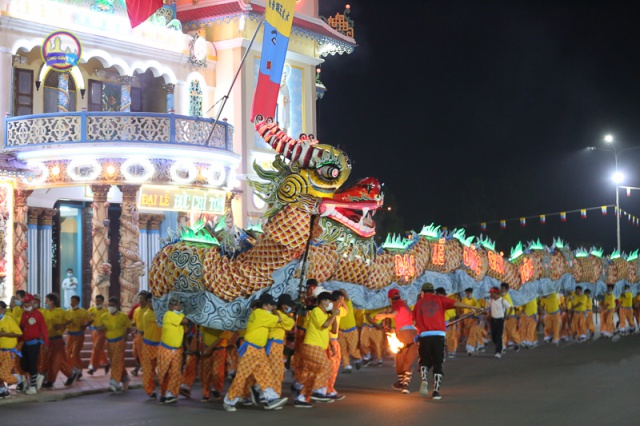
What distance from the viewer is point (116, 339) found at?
14.3 m

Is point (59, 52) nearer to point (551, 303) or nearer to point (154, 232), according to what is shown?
point (154, 232)

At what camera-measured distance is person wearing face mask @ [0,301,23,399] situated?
12945 millimetres

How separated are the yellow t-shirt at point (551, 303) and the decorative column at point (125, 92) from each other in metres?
10.9

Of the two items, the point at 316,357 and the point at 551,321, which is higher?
the point at 551,321

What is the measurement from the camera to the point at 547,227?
4947 cm

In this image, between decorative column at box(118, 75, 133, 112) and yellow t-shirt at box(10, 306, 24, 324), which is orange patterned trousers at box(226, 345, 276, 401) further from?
decorative column at box(118, 75, 133, 112)

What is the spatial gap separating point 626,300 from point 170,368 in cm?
1598

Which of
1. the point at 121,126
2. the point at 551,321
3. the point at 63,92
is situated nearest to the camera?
the point at 121,126

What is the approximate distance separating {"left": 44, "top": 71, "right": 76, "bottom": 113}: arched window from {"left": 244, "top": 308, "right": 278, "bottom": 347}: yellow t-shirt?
10986 mm

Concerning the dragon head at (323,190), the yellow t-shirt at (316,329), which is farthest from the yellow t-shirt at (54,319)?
the yellow t-shirt at (316,329)

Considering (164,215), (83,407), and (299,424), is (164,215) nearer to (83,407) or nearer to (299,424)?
(83,407)

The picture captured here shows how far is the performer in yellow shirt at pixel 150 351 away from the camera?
504 inches

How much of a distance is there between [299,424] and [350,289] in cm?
569

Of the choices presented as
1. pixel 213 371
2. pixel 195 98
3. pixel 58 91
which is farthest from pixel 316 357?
pixel 195 98
